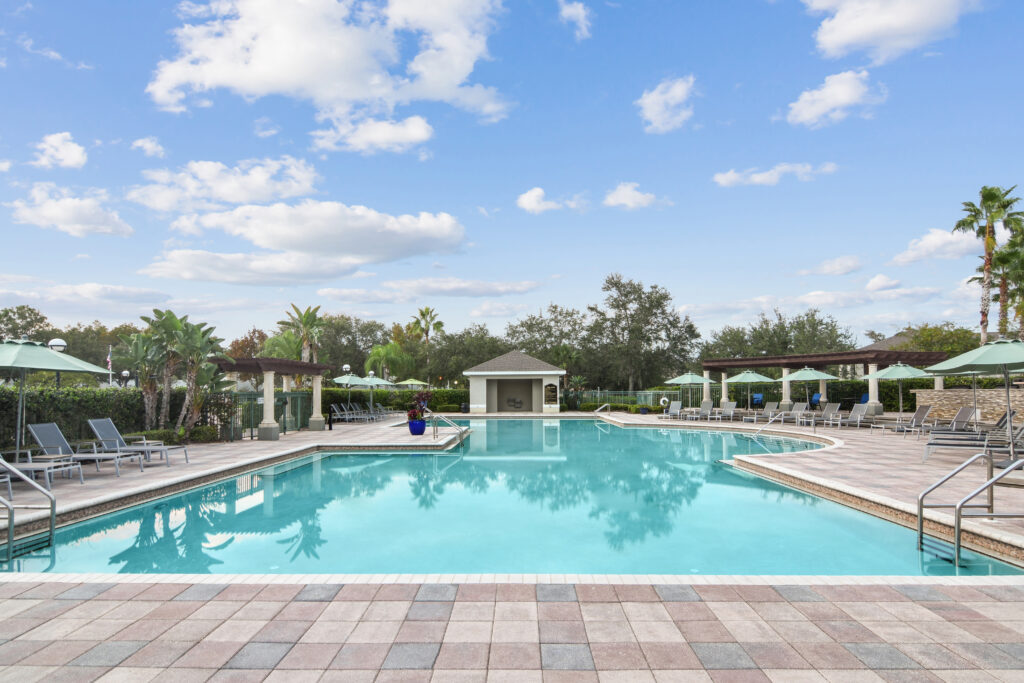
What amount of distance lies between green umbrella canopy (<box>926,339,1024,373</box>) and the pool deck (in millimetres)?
6225

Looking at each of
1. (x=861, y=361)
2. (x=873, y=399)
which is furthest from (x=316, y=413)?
(x=873, y=399)

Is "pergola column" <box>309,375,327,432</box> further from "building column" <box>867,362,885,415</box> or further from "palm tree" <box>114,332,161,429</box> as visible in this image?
"building column" <box>867,362,885,415</box>

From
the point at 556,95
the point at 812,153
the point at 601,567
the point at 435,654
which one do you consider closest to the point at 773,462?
the point at 601,567

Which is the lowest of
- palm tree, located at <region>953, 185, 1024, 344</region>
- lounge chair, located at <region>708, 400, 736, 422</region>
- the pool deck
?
lounge chair, located at <region>708, 400, 736, 422</region>

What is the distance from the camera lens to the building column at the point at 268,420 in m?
17.2

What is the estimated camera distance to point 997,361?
938cm

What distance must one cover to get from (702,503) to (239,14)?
1438 centimetres

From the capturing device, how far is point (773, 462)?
38.6 ft

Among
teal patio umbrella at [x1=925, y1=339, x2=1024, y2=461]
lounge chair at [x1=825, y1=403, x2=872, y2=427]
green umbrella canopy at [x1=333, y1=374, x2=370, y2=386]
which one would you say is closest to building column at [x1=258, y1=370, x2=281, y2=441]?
green umbrella canopy at [x1=333, y1=374, x2=370, y2=386]

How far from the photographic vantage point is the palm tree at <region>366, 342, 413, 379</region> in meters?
42.3

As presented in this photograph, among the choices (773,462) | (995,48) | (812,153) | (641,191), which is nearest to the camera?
(773,462)

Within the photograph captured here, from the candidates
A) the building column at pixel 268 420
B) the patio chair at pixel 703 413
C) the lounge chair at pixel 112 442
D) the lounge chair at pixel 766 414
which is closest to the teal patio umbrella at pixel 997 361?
the lounge chair at pixel 766 414

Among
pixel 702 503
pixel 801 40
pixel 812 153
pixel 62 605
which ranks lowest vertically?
pixel 702 503

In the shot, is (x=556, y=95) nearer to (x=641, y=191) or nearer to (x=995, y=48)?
(x=641, y=191)
